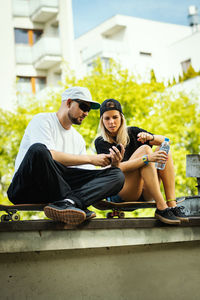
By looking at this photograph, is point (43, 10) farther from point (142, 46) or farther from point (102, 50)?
point (142, 46)

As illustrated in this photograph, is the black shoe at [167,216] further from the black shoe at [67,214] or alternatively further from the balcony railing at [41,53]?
the balcony railing at [41,53]

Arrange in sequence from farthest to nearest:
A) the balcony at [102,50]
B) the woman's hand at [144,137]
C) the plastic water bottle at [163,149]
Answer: the balcony at [102,50], the woman's hand at [144,137], the plastic water bottle at [163,149]

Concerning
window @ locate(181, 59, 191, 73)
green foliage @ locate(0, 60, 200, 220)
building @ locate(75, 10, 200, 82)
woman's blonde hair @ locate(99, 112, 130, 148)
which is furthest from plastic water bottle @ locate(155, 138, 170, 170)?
window @ locate(181, 59, 191, 73)

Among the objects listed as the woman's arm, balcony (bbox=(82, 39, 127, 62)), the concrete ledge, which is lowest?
the concrete ledge

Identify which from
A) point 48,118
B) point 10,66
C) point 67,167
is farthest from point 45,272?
point 10,66

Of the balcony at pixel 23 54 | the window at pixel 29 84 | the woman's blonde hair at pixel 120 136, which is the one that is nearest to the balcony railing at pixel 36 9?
the balcony at pixel 23 54

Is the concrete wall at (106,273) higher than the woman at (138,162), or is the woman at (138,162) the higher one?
the woman at (138,162)

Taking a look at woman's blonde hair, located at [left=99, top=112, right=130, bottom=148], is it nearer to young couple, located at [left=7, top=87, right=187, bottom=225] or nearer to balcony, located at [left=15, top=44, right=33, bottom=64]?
young couple, located at [left=7, top=87, right=187, bottom=225]

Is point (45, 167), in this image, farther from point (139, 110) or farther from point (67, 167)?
point (139, 110)

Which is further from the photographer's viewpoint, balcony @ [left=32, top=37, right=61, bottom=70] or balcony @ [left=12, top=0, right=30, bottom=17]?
balcony @ [left=12, top=0, right=30, bottom=17]

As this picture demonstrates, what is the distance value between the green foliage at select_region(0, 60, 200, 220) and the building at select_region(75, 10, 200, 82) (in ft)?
32.5

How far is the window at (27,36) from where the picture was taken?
74.1 ft

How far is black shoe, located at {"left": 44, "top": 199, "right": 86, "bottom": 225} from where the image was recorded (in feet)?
9.19

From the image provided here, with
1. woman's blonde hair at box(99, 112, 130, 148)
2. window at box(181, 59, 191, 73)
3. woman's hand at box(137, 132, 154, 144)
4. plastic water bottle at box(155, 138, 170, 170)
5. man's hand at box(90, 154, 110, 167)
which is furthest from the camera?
window at box(181, 59, 191, 73)
